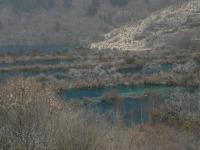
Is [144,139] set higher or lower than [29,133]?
lower

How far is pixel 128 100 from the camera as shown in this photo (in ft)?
175

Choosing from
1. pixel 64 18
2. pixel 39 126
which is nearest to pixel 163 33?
pixel 64 18

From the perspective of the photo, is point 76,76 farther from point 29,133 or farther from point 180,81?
point 29,133

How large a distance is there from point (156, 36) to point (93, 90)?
47.4 m

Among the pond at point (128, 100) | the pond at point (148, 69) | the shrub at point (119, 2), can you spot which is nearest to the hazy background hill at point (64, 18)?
the shrub at point (119, 2)

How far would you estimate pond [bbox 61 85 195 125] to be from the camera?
42.7 metres

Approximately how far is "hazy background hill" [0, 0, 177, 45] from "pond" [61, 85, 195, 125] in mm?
73676

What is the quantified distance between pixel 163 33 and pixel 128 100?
55492mm

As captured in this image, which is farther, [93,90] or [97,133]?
[93,90]

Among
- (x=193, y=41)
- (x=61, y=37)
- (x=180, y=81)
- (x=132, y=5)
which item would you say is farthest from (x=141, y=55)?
(x=132, y=5)

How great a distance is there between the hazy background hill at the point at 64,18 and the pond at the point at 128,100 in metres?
73.7

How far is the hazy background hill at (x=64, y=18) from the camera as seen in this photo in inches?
5837

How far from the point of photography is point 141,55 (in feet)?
287

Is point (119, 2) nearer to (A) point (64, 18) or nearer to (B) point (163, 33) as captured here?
(A) point (64, 18)
